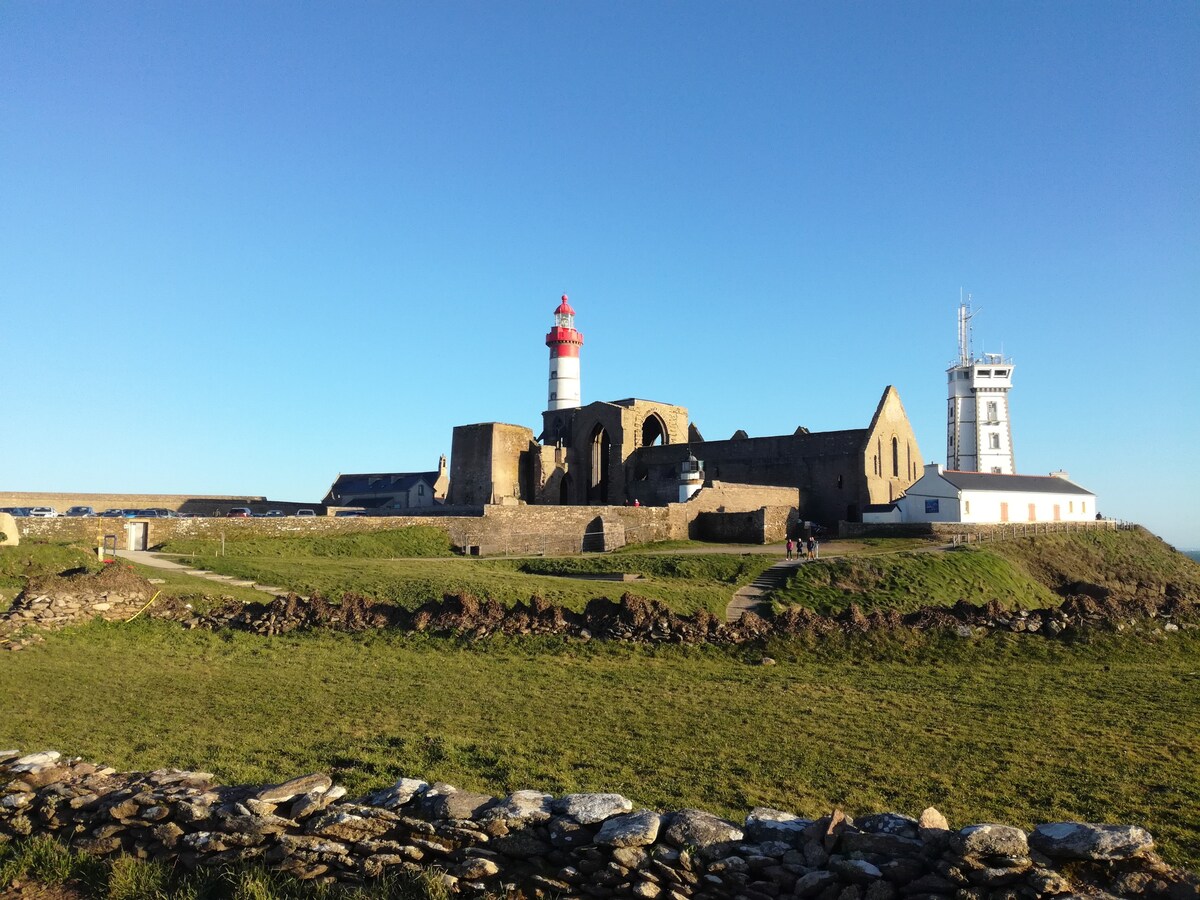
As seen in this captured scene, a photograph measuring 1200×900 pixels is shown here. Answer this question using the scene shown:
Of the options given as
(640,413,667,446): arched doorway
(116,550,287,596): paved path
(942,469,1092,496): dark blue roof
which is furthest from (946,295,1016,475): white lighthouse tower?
(116,550,287,596): paved path

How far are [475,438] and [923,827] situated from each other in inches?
2001

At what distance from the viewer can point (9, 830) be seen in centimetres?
688

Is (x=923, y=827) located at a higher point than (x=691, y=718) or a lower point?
higher

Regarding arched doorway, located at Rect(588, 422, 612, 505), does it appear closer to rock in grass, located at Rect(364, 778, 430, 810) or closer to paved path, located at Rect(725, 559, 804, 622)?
paved path, located at Rect(725, 559, 804, 622)

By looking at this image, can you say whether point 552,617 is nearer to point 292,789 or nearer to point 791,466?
point 292,789

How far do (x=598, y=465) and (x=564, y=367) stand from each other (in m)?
10.4

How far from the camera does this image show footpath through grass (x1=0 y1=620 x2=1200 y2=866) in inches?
318

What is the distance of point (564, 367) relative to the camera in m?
67.2

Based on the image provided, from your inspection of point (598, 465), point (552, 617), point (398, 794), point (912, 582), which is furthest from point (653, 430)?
point (398, 794)

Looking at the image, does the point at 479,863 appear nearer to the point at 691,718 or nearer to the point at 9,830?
the point at 9,830

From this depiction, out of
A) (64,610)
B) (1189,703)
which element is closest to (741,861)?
(1189,703)

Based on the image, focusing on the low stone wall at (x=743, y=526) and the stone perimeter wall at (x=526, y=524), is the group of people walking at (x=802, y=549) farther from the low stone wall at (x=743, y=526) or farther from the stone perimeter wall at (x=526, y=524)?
the stone perimeter wall at (x=526, y=524)

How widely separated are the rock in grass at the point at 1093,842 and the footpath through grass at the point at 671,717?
193 cm

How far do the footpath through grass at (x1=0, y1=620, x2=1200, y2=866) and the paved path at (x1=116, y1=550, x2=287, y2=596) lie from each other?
4786mm
